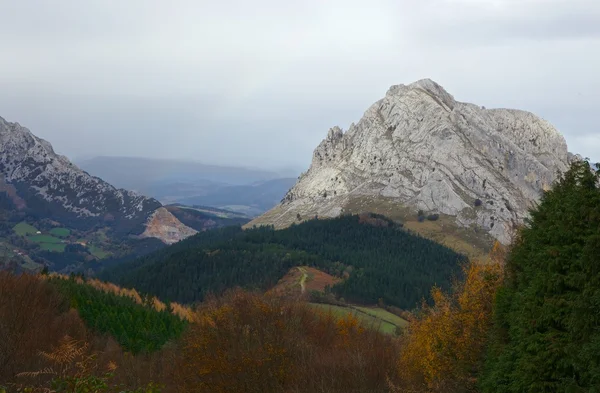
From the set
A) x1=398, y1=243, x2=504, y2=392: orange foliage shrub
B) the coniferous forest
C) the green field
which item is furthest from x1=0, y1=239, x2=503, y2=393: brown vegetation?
the green field

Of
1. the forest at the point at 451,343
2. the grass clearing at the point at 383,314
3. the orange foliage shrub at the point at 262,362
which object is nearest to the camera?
the forest at the point at 451,343

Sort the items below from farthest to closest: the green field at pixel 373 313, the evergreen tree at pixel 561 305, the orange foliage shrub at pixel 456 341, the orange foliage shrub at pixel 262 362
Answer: the green field at pixel 373 313
the orange foliage shrub at pixel 262 362
the orange foliage shrub at pixel 456 341
the evergreen tree at pixel 561 305

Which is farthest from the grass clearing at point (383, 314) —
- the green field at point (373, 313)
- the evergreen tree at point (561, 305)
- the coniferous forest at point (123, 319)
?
the evergreen tree at point (561, 305)

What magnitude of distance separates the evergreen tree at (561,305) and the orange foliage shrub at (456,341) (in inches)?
258

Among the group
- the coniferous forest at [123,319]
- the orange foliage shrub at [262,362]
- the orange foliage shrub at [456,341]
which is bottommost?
the coniferous forest at [123,319]

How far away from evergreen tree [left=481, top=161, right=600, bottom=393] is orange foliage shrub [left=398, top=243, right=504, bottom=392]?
21.5 ft

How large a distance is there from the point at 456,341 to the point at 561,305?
46.9ft

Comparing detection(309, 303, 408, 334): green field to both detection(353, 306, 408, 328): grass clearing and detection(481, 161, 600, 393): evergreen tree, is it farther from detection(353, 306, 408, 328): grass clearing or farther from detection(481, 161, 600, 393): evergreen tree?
detection(481, 161, 600, 393): evergreen tree

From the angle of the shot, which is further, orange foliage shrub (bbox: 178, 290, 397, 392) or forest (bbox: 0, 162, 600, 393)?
orange foliage shrub (bbox: 178, 290, 397, 392)

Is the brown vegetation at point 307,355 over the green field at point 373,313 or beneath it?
over

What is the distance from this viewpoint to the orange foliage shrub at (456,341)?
35844 millimetres

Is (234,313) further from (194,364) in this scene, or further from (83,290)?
(83,290)

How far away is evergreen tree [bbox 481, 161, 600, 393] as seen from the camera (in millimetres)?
22562

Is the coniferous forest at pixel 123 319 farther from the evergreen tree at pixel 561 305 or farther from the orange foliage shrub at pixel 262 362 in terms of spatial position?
the evergreen tree at pixel 561 305
